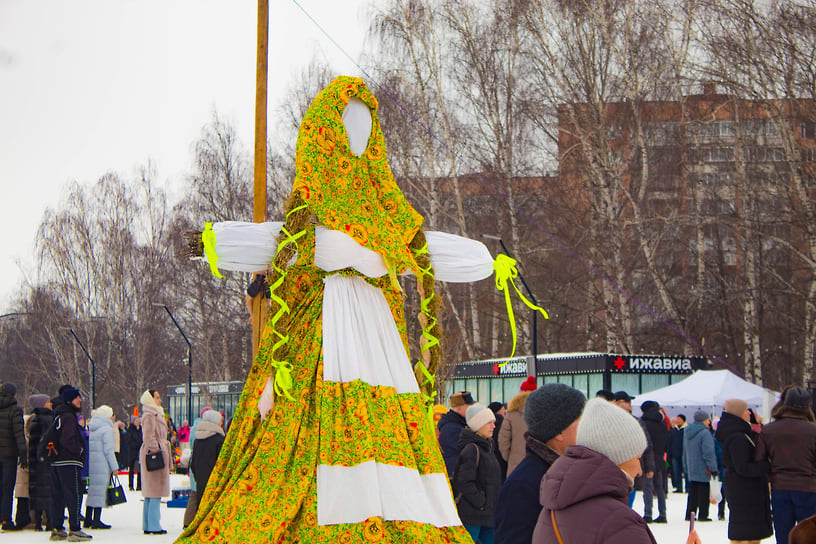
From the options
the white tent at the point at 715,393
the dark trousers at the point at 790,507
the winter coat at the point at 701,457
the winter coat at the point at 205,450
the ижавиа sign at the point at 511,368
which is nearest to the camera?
the dark trousers at the point at 790,507

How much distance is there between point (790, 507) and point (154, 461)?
23.5 feet

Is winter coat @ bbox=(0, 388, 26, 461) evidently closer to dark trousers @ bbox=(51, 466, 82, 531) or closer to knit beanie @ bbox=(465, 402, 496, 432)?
dark trousers @ bbox=(51, 466, 82, 531)

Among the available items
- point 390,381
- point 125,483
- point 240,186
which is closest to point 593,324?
point 240,186

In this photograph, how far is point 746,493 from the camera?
27.1 feet

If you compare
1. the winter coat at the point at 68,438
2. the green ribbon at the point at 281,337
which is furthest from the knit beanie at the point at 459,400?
the winter coat at the point at 68,438

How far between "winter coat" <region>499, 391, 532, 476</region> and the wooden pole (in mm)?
2913

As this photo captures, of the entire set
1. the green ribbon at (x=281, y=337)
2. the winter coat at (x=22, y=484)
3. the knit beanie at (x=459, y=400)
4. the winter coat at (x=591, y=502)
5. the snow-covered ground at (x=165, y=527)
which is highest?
the green ribbon at (x=281, y=337)

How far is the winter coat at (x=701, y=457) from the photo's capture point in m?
13.0

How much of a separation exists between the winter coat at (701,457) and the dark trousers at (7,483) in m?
8.53

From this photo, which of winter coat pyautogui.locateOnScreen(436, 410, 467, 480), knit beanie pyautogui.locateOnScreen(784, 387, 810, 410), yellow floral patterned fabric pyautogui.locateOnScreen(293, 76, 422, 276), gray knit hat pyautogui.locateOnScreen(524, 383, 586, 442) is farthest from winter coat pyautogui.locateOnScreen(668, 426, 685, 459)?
gray knit hat pyautogui.locateOnScreen(524, 383, 586, 442)

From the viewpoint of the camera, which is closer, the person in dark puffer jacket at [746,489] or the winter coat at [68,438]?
the person in dark puffer jacket at [746,489]

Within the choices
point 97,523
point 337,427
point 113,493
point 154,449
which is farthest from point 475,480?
point 113,493

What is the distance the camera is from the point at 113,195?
44.1m

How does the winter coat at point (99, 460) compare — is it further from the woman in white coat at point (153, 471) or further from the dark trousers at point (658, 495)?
the dark trousers at point (658, 495)
